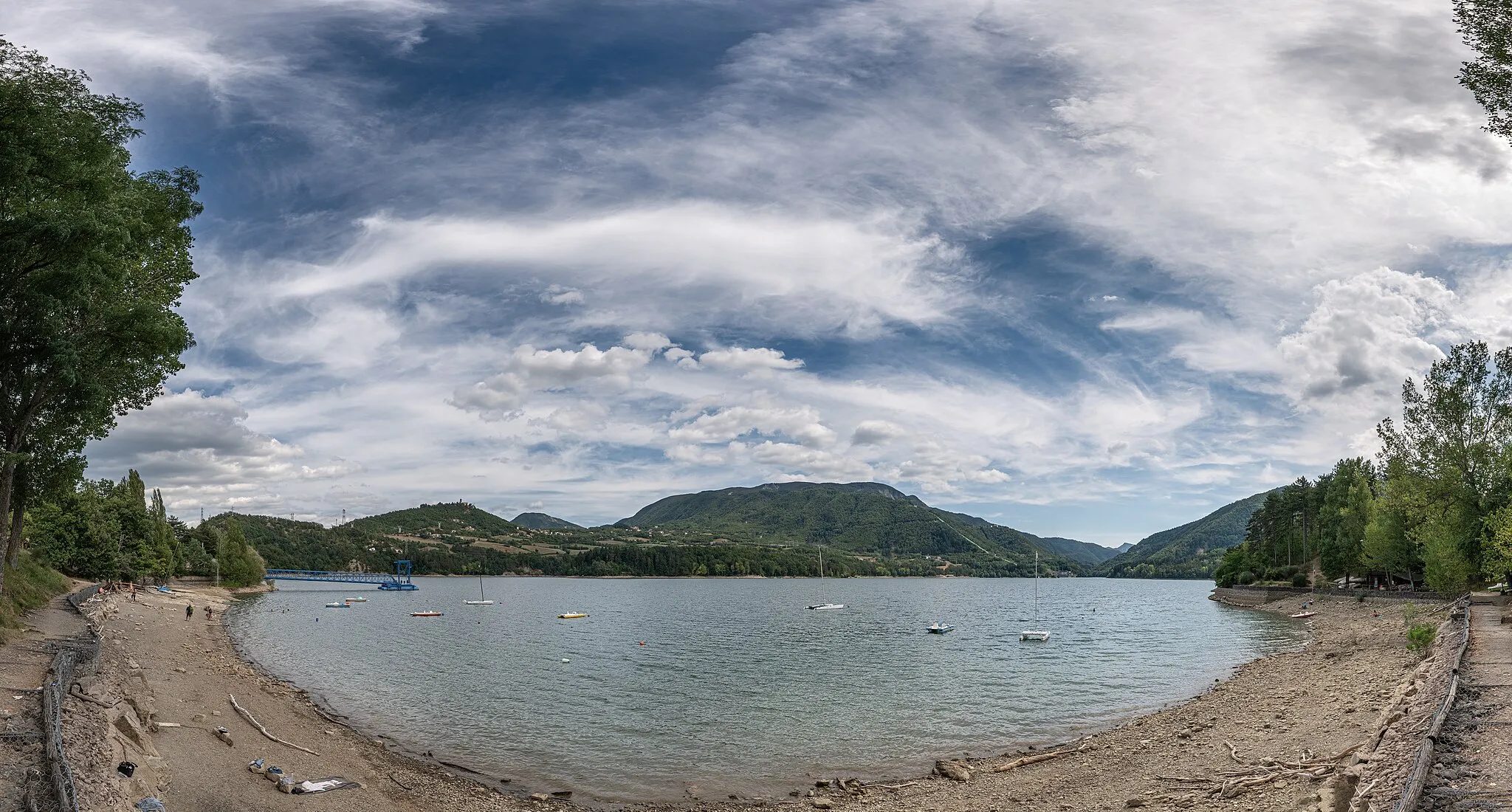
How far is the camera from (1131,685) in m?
39.6

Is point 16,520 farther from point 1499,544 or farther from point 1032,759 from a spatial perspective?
point 1499,544

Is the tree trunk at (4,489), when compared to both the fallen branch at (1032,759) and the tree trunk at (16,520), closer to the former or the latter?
the tree trunk at (16,520)

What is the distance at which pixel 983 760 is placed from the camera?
24.6 metres

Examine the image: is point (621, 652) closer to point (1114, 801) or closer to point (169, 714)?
point (169, 714)

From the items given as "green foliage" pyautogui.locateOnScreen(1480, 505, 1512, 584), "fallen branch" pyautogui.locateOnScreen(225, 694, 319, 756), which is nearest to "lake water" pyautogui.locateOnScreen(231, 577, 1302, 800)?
"fallen branch" pyautogui.locateOnScreen(225, 694, 319, 756)

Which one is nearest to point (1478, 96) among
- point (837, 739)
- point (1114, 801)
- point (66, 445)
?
point (1114, 801)

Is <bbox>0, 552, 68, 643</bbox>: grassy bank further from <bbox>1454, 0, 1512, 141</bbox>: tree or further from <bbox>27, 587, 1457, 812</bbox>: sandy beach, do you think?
<bbox>1454, 0, 1512, 141</bbox>: tree

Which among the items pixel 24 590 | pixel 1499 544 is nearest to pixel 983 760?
pixel 1499 544

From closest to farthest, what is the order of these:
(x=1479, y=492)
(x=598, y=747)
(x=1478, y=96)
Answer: (x=1478, y=96)
(x=598, y=747)
(x=1479, y=492)

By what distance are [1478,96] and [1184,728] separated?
19.1 metres

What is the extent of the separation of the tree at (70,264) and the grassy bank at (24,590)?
493cm

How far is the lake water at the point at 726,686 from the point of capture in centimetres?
2578

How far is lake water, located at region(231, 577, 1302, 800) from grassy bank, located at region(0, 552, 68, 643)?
458 inches

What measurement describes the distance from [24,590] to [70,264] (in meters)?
32.2
